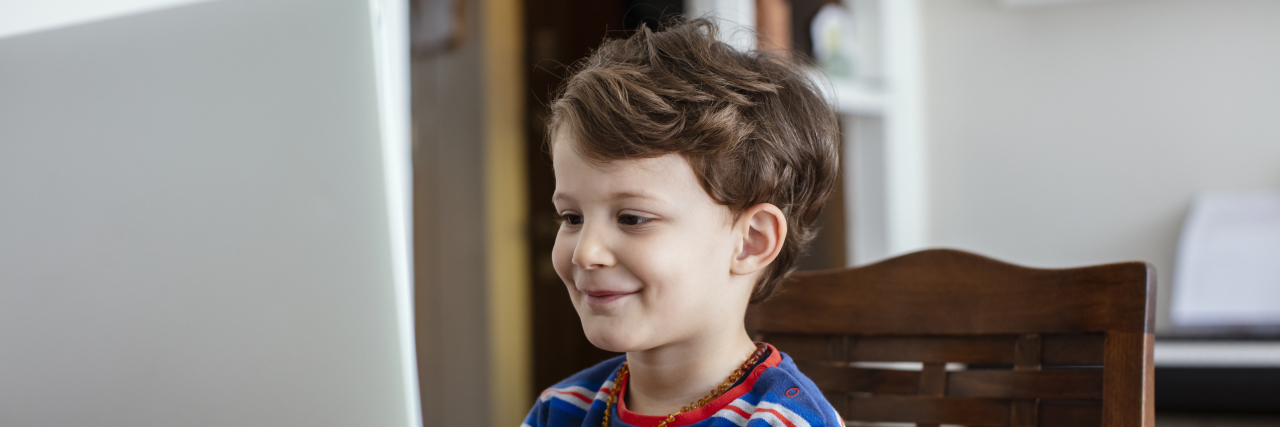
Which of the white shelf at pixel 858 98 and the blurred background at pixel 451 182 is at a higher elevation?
the white shelf at pixel 858 98

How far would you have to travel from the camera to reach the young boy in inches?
21.8

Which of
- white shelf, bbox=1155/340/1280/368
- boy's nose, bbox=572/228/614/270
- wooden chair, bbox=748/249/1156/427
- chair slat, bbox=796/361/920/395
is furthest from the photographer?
white shelf, bbox=1155/340/1280/368

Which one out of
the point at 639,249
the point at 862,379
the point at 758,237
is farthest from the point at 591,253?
the point at 862,379

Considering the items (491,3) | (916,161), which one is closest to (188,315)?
(491,3)

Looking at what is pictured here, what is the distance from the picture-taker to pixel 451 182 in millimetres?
2088

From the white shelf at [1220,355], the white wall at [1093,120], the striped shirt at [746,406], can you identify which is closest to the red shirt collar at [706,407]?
the striped shirt at [746,406]

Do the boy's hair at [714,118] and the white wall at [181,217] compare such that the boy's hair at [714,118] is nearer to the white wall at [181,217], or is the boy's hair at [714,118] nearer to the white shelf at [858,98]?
the white wall at [181,217]

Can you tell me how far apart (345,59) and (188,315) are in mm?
148

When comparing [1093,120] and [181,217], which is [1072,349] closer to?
[181,217]

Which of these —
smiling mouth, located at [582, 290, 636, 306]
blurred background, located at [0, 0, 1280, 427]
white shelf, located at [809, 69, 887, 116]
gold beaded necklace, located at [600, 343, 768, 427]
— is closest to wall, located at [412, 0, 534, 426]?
blurred background, located at [0, 0, 1280, 427]

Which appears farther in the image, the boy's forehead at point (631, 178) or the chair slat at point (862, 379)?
the chair slat at point (862, 379)

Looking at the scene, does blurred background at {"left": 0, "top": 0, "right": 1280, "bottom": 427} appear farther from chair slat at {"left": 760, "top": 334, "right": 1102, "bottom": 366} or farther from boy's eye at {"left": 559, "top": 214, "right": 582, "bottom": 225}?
chair slat at {"left": 760, "top": 334, "right": 1102, "bottom": 366}

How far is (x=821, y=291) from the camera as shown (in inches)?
34.9

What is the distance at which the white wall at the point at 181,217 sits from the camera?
0.42 metres
